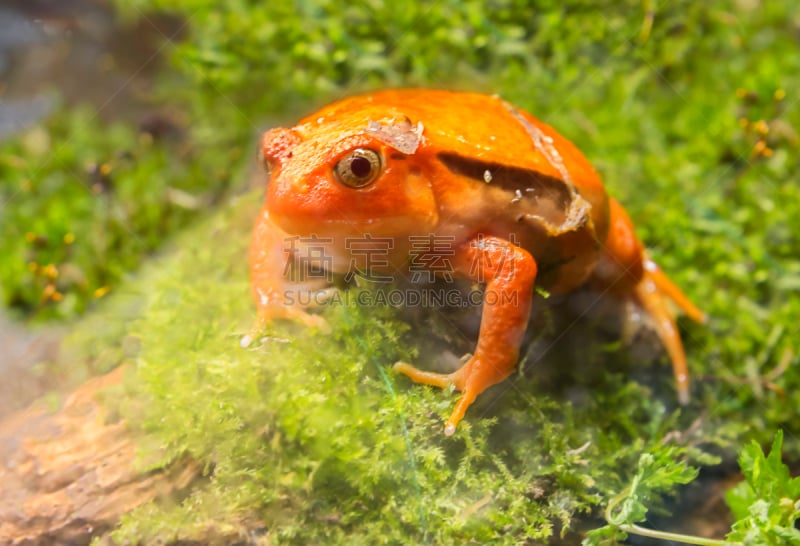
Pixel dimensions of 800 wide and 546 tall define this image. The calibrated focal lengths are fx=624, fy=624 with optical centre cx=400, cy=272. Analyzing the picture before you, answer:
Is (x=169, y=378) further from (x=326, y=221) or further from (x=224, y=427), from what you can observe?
(x=326, y=221)

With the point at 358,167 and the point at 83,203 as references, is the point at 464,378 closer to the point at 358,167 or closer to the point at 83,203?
the point at 358,167

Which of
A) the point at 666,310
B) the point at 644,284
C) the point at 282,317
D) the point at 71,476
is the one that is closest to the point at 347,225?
the point at 282,317

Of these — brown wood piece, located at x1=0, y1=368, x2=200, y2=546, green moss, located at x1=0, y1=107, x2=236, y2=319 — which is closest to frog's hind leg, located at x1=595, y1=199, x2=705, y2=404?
brown wood piece, located at x1=0, y1=368, x2=200, y2=546

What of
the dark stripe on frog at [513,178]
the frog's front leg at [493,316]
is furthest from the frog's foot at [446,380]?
the dark stripe on frog at [513,178]

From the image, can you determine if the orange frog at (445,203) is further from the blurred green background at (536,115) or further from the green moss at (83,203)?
the green moss at (83,203)

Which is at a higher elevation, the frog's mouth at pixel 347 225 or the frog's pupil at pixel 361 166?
A: the frog's pupil at pixel 361 166

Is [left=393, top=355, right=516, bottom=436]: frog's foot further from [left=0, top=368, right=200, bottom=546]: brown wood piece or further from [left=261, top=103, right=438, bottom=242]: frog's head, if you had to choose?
[left=0, top=368, right=200, bottom=546]: brown wood piece

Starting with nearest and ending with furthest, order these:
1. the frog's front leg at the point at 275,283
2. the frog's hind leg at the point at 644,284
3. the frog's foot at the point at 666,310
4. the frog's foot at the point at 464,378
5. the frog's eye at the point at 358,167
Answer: the frog's eye at the point at 358,167 → the frog's foot at the point at 464,378 → the frog's front leg at the point at 275,283 → the frog's hind leg at the point at 644,284 → the frog's foot at the point at 666,310
